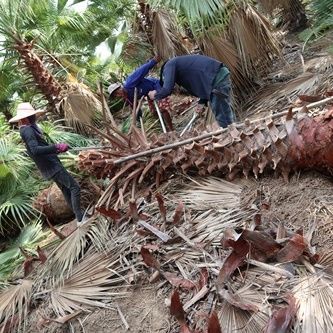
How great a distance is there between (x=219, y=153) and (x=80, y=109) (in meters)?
3.89

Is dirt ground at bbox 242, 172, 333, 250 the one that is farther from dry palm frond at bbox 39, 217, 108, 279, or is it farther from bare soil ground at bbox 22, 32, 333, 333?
dry palm frond at bbox 39, 217, 108, 279

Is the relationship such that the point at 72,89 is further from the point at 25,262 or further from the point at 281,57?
the point at 25,262

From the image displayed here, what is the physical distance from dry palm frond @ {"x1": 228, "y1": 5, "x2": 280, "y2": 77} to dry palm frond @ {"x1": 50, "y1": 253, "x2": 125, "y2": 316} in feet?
11.3

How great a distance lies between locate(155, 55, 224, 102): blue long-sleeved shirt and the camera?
16.8 ft

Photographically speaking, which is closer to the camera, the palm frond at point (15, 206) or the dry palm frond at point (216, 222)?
the dry palm frond at point (216, 222)

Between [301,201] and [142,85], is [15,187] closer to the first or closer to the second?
[142,85]

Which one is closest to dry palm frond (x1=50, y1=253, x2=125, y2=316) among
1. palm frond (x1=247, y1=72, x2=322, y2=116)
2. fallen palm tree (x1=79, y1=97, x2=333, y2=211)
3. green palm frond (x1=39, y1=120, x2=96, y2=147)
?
fallen palm tree (x1=79, y1=97, x2=333, y2=211)

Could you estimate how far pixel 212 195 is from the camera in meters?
4.07

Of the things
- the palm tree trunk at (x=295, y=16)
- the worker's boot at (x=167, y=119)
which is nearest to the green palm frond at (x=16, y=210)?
the worker's boot at (x=167, y=119)

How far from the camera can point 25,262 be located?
4.41m

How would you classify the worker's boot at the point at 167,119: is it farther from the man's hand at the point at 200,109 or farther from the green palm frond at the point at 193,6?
the green palm frond at the point at 193,6

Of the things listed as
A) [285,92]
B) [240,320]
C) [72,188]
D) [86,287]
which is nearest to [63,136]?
[72,188]

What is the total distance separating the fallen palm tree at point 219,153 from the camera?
11.6ft

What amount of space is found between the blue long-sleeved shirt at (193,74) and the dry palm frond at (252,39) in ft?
3.87
